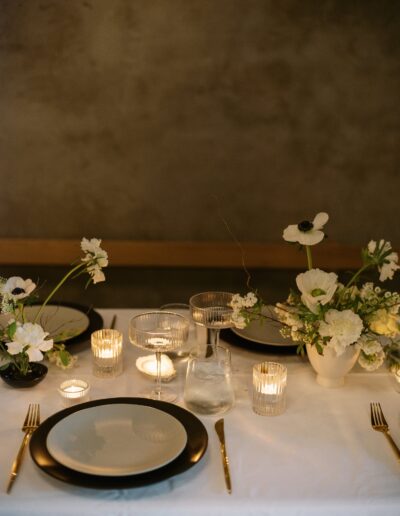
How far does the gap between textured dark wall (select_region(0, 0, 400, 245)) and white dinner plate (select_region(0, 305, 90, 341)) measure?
3.55ft

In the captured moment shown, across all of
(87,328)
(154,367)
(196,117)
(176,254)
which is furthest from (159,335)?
(196,117)

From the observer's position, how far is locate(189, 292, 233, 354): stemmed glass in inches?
56.1

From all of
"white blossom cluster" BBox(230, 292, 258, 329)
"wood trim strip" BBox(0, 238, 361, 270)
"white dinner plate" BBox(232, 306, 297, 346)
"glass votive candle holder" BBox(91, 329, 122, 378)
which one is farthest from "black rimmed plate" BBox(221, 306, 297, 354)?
"wood trim strip" BBox(0, 238, 361, 270)

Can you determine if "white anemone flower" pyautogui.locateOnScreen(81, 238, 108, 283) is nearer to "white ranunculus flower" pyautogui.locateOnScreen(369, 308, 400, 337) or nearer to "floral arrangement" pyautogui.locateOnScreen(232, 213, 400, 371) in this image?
"floral arrangement" pyautogui.locateOnScreen(232, 213, 400, 371)

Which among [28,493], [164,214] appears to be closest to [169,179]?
[164,214]

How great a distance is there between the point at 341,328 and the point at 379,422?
0.21 meters

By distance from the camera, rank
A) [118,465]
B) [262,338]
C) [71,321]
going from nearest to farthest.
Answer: [118,465]
[262,338]
[71,321]

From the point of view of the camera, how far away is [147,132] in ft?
9.00

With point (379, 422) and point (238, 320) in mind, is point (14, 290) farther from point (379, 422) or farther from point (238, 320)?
point (379, 422)

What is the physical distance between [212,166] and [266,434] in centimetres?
180

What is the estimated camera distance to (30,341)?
3.95ft

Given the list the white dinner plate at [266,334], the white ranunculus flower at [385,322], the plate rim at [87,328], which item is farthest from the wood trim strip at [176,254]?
the white ranunculus flower at [385,322]

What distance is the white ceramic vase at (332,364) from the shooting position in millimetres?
1351

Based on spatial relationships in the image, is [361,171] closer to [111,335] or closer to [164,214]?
[164,214]
